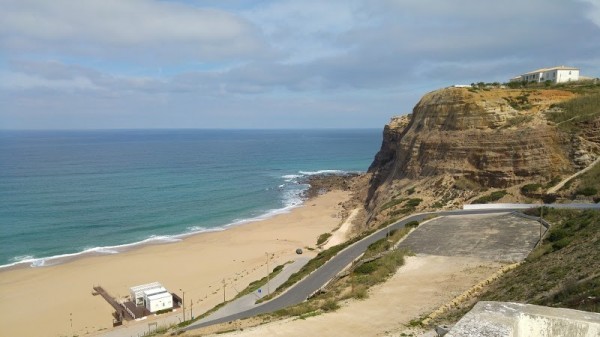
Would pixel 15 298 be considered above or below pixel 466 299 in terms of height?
below

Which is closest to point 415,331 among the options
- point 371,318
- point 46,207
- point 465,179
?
point 371,318

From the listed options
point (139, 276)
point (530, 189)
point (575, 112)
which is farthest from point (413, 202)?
point (139, 276)

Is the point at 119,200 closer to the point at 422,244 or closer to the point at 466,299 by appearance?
the point at 422,244

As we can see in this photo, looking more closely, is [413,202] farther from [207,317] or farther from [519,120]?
[207,317]

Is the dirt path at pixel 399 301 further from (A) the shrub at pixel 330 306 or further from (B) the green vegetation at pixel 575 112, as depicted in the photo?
(B) the green vegetation at pixel 575 112

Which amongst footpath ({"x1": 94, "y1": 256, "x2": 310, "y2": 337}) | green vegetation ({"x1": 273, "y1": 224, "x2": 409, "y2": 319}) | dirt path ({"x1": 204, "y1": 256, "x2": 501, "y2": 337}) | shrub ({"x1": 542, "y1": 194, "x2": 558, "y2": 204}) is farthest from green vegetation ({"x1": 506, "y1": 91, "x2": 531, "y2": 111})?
footpath ({"x1": 94, "y1": 256, "x2": 310, "y2": 337})

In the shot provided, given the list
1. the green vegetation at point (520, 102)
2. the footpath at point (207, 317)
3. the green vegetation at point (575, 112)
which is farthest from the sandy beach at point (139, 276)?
the green vegetation at point (575, 112)
